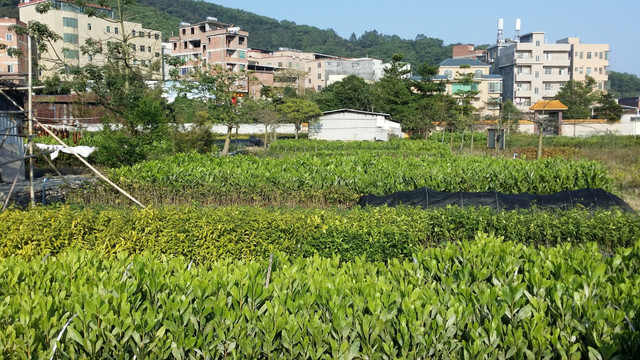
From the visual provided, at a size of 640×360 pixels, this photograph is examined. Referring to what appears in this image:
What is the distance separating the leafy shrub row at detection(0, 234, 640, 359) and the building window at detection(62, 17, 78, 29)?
5514cm

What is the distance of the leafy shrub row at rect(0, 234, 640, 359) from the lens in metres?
4.02

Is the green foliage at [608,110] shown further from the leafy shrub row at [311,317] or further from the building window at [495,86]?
the leafy shrub row at [311,317]

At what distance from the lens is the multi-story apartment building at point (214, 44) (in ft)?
210

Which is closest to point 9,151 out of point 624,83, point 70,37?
point 70,37

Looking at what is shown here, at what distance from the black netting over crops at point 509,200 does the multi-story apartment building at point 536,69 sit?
5375 centimetres

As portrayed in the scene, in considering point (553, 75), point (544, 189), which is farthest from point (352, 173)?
point (553, 75)

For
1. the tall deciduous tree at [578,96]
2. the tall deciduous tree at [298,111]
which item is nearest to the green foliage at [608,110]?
the tall deciduous tree at [578,96]

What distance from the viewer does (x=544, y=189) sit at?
1440cm

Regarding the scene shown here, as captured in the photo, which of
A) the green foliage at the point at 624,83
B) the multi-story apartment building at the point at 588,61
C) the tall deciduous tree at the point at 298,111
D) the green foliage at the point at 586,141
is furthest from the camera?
the green foliage at the point at 624,83

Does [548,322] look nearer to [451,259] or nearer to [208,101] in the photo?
[451,259]

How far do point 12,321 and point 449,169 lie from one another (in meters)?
12.1

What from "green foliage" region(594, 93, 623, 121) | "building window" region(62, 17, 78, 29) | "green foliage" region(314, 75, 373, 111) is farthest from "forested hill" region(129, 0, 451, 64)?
"green foliage" region(594, 93, 623, 121)

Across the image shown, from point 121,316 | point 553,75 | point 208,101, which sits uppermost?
point 553,75

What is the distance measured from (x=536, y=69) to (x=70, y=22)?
51.7m
